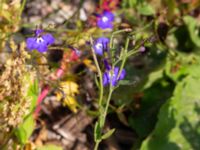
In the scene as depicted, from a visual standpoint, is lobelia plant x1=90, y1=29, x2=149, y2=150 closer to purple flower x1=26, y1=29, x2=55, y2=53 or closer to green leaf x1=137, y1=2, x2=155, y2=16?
purple flower x1=26, y1=29, x2=55, y2=53

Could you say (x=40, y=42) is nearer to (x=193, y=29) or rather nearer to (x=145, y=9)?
(x=145, y=9)

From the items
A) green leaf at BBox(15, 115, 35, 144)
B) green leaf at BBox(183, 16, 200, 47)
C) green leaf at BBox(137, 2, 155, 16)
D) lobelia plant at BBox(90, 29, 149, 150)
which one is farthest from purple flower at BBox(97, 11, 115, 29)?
green leaf at BBox(15, 115, 35, 144)

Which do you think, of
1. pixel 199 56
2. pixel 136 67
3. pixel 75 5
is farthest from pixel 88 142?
pixel 75 5

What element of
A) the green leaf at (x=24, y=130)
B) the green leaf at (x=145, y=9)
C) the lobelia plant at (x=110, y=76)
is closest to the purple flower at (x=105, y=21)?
the lobelia plant at (x=110, y=76)

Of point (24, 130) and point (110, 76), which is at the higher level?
point (110, 76)

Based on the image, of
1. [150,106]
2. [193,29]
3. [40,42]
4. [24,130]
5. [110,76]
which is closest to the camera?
[110,76]

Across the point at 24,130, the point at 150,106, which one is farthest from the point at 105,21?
the point at 24,130

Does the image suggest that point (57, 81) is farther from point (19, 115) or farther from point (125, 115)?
point (125, 115)
